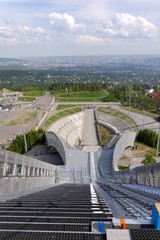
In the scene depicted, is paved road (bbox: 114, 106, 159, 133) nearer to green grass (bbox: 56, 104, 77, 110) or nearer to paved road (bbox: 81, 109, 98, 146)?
paved road (bbox: 81, 109, 98, 146)

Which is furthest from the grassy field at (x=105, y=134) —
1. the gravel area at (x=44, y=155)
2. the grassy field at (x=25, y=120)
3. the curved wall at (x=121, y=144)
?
the grassy field at (x=25, y=120)

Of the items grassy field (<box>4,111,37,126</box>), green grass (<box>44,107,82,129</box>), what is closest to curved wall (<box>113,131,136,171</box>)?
green grass (<box>44,107,82,129</box>)

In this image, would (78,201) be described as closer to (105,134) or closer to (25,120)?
(105,134)

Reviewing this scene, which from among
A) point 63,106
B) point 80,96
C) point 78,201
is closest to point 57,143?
point 78,201

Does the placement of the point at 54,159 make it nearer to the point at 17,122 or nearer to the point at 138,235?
the point at 17,122

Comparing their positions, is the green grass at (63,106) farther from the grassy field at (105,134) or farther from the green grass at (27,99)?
the grassy field at (105,134)

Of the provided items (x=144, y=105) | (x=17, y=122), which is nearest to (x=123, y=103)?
(x=144, y=105)
